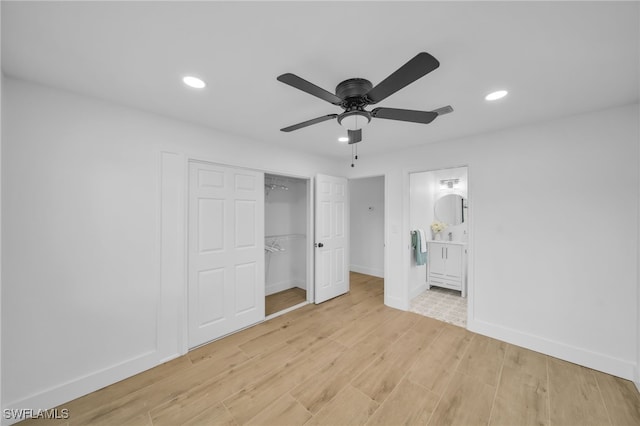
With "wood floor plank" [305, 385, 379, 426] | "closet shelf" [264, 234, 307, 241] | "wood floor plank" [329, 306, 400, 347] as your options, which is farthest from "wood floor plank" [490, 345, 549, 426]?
"closet shelf" [264, 234, 307, 241]

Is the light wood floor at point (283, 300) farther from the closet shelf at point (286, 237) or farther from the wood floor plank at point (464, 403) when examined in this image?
the wood floor plank at point (464, 403)

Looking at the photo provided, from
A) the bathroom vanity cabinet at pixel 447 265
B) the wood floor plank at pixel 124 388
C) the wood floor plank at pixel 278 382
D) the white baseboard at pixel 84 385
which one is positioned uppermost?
the bathroom vanity cabinet at pixel 447 265

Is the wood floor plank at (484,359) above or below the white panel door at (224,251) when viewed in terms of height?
below

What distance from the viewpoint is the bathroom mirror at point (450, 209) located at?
439cm

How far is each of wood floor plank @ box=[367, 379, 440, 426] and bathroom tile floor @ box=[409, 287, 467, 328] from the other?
1489mm

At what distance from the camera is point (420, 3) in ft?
3.47

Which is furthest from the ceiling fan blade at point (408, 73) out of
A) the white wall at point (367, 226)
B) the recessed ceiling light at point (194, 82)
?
the white wall at point (367, 226)

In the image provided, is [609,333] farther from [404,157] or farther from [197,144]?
[197,144]

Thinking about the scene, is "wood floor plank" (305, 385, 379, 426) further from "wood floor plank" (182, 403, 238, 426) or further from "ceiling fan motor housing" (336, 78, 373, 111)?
"ceiling fan motor housing" (336, 78, 373, 111)

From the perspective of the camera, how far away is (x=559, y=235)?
2.37m

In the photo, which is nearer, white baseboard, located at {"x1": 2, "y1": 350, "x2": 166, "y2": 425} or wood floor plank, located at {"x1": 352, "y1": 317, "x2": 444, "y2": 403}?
white baseboard, located at {"x1": 2, "y1": 350, "x2": 166, "y2": 425}

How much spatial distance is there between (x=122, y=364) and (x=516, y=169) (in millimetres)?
4381

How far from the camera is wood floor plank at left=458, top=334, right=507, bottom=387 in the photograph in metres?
2.09

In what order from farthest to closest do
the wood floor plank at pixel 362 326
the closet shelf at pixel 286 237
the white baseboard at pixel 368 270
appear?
the white baseboard at pixel 368 270, the closet shelf at pixel 286 237, the wood floor plank at pixel 362 326
